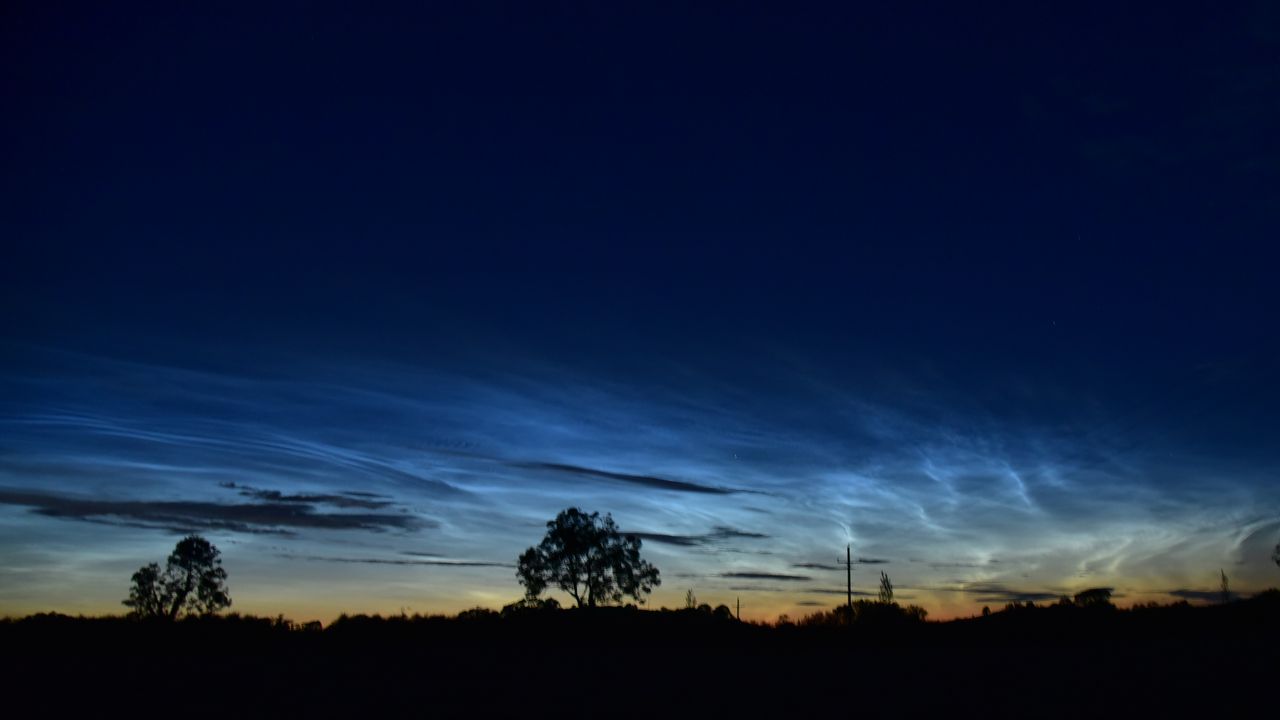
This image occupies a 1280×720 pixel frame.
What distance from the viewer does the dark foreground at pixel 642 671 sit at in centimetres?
1191

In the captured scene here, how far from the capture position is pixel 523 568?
63312 mm

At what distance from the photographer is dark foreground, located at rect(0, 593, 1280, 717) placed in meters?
11.9

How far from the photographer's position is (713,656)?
20000 millimetres

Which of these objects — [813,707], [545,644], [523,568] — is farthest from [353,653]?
[523,568]

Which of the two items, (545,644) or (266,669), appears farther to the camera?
(545,644)

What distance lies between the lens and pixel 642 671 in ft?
53.9

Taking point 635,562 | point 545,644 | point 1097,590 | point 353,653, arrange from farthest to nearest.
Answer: point 635,562, point 1097,590, point 545,644, point 353,653

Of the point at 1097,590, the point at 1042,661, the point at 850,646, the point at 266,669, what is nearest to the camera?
the point at 266,669

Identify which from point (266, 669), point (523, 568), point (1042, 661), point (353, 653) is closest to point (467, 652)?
point (353, 653)

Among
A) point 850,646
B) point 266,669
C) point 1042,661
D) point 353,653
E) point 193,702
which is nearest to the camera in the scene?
point 193,702

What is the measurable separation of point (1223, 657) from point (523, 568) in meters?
53.9

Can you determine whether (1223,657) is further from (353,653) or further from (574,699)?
(353,653)

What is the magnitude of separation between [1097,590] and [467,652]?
60.0 meters

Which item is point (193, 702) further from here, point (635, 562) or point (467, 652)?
point (635, 562)
